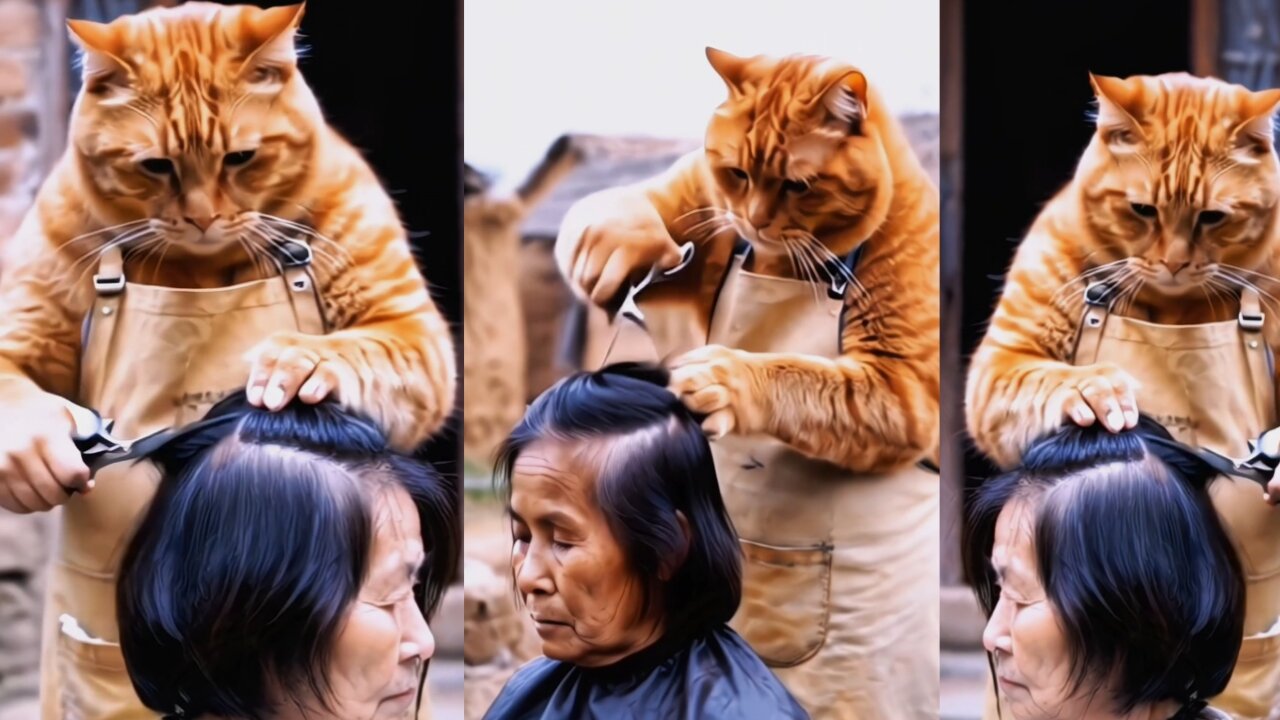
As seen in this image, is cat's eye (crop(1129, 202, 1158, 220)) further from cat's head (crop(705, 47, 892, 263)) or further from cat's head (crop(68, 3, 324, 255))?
cat's head (crop(68, 3, 324, 255))

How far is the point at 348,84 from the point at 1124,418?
2.19m

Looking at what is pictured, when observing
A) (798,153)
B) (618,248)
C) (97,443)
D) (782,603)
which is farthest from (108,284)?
(782,603)

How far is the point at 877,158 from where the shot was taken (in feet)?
14.0

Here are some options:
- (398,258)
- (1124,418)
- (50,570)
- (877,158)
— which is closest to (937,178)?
(877,158)

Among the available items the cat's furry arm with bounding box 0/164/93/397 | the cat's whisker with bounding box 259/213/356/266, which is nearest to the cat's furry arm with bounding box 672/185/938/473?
the cat's whisker with bounding box 259/213/356/266

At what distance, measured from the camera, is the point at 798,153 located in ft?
13.8

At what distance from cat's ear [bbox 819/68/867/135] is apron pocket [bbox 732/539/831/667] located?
1.10 metres

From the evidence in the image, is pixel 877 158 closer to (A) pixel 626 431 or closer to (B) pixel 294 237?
(A) pixel 626 431

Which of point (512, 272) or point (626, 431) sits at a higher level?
point (512, 272)

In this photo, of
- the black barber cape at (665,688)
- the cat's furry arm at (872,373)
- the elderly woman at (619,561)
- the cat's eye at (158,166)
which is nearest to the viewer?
the black barber cape at (665,688)

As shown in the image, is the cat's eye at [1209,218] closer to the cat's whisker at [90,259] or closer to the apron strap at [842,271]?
the apron strap at [842,271]

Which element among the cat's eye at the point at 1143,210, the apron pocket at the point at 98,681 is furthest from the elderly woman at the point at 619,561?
the cat's eye at the point at 1143,210

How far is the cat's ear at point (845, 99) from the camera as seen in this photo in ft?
13.9

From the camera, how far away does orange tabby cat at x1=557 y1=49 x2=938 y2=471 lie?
4230 millimetres
